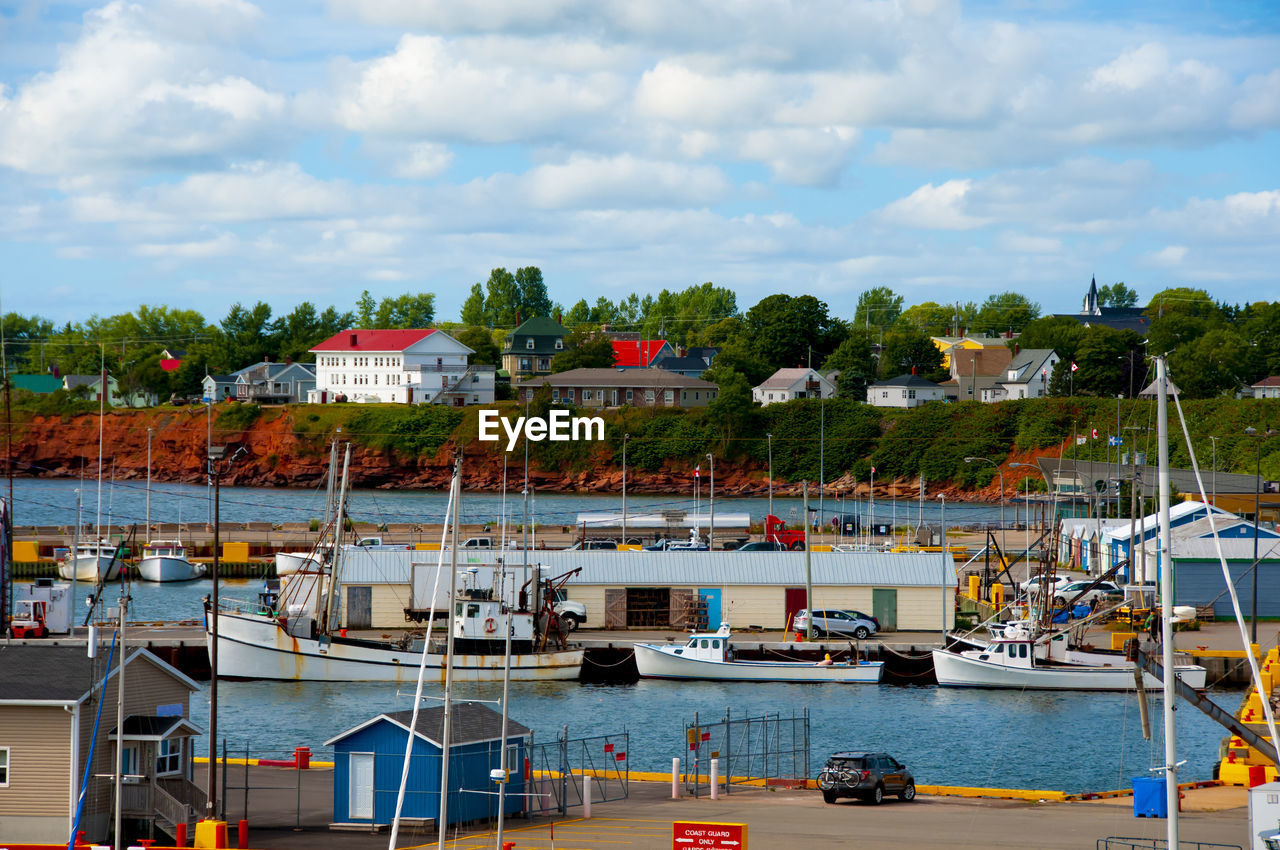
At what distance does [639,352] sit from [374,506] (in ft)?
213

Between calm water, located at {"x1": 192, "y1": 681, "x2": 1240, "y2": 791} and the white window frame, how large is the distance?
33.0ft

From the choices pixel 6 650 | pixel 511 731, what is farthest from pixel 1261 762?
pixel 6 650

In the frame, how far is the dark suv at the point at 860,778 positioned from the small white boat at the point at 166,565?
54770 mm

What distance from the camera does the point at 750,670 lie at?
48.9 metres

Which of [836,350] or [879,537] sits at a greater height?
[836,350]

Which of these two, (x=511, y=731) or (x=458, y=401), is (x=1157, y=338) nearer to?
(x=458, y=401)

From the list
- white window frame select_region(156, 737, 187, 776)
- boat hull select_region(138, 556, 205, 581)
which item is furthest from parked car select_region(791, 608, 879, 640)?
boat hull select_region(138, 556, 205, 581)

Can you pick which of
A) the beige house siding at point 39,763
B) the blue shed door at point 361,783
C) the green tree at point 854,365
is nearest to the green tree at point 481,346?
the green tree at point 854,365

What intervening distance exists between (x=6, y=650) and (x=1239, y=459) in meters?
124

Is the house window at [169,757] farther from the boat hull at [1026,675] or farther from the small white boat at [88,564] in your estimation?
the small white boat at [88,564]

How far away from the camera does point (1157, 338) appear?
166 metres

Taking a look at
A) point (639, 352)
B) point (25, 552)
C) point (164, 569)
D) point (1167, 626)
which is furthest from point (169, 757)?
point (639, 352)

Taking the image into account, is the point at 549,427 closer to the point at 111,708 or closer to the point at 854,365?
the point at 854,365

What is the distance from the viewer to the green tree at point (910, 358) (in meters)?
171
